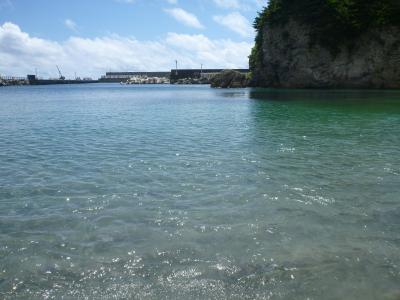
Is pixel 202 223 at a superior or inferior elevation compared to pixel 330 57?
inferior

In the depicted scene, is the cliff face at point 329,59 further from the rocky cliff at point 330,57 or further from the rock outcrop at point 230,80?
the rock outcrop at point 230,80

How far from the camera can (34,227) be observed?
8.15 metres

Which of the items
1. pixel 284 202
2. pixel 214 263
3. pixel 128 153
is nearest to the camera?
pixel 214 263

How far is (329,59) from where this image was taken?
74.3 meters

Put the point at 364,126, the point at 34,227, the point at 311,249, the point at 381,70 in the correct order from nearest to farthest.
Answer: the point at 311,249
the point at 34,227
the point at 364,126
the point at 381,70

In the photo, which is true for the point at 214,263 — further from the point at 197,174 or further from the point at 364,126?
the point at 364,126

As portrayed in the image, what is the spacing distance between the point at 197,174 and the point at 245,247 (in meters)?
5.49

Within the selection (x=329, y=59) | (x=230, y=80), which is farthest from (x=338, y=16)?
(x=230, y=80)

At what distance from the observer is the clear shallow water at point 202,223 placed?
5879mm

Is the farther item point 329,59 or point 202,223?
point 329,59

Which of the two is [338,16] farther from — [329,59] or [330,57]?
[329,59]

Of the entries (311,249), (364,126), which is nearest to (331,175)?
(311,249)

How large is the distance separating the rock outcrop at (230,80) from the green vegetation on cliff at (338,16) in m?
30.4

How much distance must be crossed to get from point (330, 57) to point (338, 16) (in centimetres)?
895
